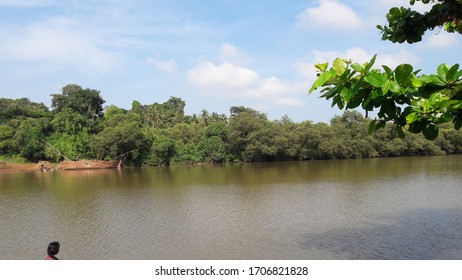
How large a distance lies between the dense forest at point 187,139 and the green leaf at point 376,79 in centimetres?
3558

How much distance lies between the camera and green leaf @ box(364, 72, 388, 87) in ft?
5.77

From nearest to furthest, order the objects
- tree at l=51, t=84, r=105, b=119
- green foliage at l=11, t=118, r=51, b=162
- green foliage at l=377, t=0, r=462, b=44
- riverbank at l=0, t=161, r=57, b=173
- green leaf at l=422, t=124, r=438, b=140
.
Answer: green leaf at l=422, t=124, r=438, b=140 < green foliage at l=377, t=0, r=462, b=44 < riverbank at l=0, t=161, r=57, b=173 < green foliage at l=11, t=118, r=51, b=162 < tree at l=51, t=84, r=105, b=119

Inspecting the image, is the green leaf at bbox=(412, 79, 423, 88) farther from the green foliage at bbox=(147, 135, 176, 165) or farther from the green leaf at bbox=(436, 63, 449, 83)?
the green foliage at bbox=(147, 135, 176, 165)

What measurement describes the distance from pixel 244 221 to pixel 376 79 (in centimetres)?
1105

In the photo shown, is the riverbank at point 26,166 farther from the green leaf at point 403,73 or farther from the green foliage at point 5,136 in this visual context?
the green leaf at point 403,73

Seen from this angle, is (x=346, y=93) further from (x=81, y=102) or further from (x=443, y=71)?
(x=81, y=102)

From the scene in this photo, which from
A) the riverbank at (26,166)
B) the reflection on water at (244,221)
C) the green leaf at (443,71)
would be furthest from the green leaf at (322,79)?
the riverbank at (26,166)

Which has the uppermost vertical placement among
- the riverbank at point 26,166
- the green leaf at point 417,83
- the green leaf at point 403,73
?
the green leaf at point 403,73

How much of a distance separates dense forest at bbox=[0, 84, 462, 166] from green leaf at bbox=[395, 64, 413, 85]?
3552 cm

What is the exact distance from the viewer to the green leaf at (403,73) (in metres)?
1.76

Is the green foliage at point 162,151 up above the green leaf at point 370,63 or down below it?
below

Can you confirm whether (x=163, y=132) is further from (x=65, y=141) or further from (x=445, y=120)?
(x=445, y=120)

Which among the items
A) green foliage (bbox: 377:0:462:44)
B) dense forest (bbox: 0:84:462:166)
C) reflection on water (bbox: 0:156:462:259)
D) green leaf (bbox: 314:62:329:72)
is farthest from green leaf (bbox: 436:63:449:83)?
→ dense forest (bbox: 0:84:462:166)

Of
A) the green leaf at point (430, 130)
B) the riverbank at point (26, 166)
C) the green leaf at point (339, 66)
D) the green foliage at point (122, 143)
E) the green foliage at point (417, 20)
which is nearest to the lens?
the green leaf at point (339, 66)
